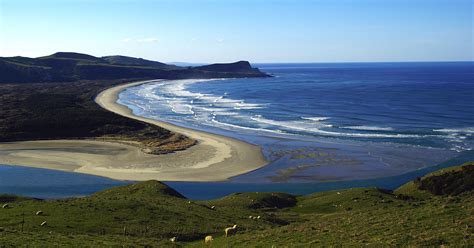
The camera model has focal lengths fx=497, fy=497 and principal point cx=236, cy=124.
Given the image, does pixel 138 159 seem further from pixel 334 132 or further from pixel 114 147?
pixel 334 132

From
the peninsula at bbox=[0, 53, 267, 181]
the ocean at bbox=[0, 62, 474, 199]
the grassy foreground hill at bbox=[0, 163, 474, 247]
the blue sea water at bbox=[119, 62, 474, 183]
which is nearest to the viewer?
the grassy foreground hill at bbox=[0, 163, 474, 247]

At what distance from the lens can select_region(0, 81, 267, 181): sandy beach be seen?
5962 centimetres

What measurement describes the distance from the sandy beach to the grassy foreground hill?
15340 mm

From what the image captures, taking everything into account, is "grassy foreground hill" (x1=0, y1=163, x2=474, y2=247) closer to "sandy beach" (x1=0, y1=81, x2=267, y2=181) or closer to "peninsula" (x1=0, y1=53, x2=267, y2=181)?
"sandy beach" (x1=0, y1=81, x2=267, y2=181)

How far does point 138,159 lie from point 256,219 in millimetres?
37330

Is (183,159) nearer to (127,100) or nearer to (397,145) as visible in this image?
(397,145)

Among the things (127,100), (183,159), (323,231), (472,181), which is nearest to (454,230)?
(323,231)

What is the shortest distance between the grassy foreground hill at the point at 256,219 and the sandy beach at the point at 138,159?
1534 centimetres

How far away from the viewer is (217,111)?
387 ft

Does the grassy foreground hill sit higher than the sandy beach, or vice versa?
the grassy foreground hill

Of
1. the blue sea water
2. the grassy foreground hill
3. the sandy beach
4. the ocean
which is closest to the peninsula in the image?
the sandy beach

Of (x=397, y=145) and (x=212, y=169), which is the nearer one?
(x=212, y=169)

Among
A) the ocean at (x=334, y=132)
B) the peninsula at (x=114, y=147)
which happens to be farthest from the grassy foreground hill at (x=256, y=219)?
the peninsula at (x=114, y=147)

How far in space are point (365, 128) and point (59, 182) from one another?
52.2 metres
